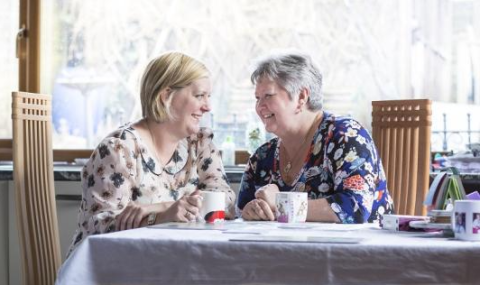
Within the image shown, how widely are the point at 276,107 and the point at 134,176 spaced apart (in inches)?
18.6

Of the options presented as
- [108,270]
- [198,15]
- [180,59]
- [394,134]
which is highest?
[198,15]

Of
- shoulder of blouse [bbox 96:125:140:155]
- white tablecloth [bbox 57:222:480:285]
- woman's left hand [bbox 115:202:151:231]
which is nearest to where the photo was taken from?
white tablecloth [bbox 57:222:480:285]

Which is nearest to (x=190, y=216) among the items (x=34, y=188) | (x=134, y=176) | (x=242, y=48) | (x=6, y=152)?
(x=134, y=176)

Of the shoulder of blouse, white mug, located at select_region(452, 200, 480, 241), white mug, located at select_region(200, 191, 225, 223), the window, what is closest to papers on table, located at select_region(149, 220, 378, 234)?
white mug, located at select_region(200, 191, 225, 223)

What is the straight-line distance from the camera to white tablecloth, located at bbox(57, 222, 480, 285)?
4.92 feet

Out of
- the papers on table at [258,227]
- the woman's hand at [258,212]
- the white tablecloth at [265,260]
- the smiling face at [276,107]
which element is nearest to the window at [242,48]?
the smiling face at [276,107]

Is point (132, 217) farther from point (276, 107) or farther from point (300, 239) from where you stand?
point (300, 239)

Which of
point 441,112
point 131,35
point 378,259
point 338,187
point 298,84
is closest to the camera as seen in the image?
point 378,259

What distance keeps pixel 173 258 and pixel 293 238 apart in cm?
22

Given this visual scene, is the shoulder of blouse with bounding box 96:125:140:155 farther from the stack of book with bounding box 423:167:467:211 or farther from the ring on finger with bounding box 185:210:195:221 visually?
the stack of book with bounding box 423:167:467:211

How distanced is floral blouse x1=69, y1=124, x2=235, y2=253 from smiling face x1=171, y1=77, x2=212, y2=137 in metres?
0.08

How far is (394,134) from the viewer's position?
2807 millimetres

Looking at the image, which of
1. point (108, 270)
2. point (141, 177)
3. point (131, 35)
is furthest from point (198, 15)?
point (108, 270)

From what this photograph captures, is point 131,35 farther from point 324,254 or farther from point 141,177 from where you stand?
point 324,254
